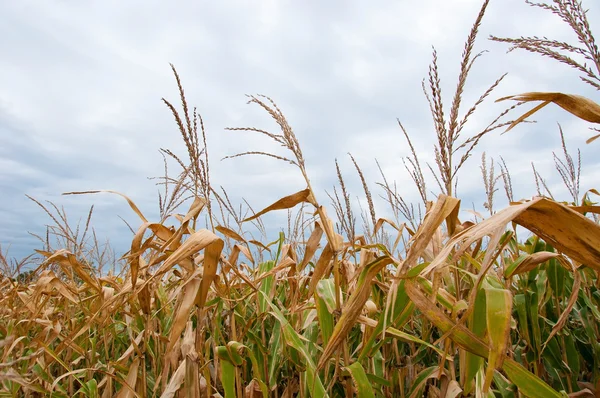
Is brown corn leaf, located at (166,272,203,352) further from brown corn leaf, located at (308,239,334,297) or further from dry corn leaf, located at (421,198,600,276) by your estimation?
dry corn leaf, located at (421,198,600,276)

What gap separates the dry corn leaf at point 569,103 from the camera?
2.71 feet

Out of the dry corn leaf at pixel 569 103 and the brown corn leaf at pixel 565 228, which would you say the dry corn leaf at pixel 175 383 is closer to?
the brown corn leaf at pixel 565 228

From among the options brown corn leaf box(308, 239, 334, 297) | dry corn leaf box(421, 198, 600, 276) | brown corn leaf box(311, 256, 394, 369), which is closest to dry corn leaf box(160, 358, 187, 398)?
brown corn leaf box(308, 239, 334, 297)

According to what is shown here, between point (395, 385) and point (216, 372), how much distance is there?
76cm

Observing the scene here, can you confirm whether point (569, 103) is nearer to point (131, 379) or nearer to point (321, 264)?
point (321, 264)

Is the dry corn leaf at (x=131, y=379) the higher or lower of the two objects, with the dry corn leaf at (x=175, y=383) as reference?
lower

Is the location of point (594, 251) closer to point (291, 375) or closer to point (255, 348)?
point (291, 375)

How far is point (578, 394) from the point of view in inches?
56.2

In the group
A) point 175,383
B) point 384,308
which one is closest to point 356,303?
point 384,308

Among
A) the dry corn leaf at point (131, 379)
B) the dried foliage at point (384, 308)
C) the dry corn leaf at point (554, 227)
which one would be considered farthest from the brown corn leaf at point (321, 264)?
the dry corn leaf at point (131, 379)

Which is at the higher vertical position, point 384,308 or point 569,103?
point 569,103

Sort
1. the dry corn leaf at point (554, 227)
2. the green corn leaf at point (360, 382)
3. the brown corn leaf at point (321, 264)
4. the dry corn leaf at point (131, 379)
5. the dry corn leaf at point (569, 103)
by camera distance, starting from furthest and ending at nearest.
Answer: the dry corn leaf at point (131, 379) < the brown corn leaf at point (321, 264) < the green corn leaf at point (360, 382) < the dry corn leaf at point (569, 103) < the dry corn leaf at point (554, 227)

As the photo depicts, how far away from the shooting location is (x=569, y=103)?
847 mm

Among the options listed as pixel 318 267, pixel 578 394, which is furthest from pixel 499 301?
pixel 578 394
